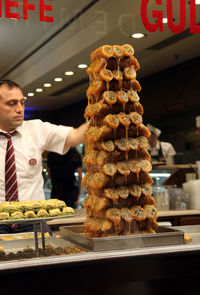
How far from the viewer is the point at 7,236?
208 cm

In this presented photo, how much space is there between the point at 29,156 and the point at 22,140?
0.11 metres

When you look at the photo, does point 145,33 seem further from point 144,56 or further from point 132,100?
point 132,100

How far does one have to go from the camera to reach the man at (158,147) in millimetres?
3385

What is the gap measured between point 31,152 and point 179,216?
1.71m

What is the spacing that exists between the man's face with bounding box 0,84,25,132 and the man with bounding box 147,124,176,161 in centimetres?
106

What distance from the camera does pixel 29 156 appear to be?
2807 millimetres

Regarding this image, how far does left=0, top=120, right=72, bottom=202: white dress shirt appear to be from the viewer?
9.07ft

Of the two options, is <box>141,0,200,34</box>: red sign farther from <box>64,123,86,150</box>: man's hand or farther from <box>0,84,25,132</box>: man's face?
<box>0,84,25,132</box>: man's face

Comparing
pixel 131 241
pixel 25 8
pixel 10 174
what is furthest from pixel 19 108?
pixel 131 241

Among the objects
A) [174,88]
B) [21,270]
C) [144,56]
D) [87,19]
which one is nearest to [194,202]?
[174,88]

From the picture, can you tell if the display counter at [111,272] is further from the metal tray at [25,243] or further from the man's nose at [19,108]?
the man's nose at [19,108]

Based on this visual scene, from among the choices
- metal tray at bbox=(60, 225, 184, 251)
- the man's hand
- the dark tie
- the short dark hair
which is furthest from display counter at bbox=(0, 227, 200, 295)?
the short dark hair

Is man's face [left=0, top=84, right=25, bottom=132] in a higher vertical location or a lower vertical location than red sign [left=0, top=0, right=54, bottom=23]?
lower

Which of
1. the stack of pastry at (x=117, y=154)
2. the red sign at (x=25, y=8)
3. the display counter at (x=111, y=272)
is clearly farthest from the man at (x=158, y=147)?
the display counter at (x=111, y=272)
